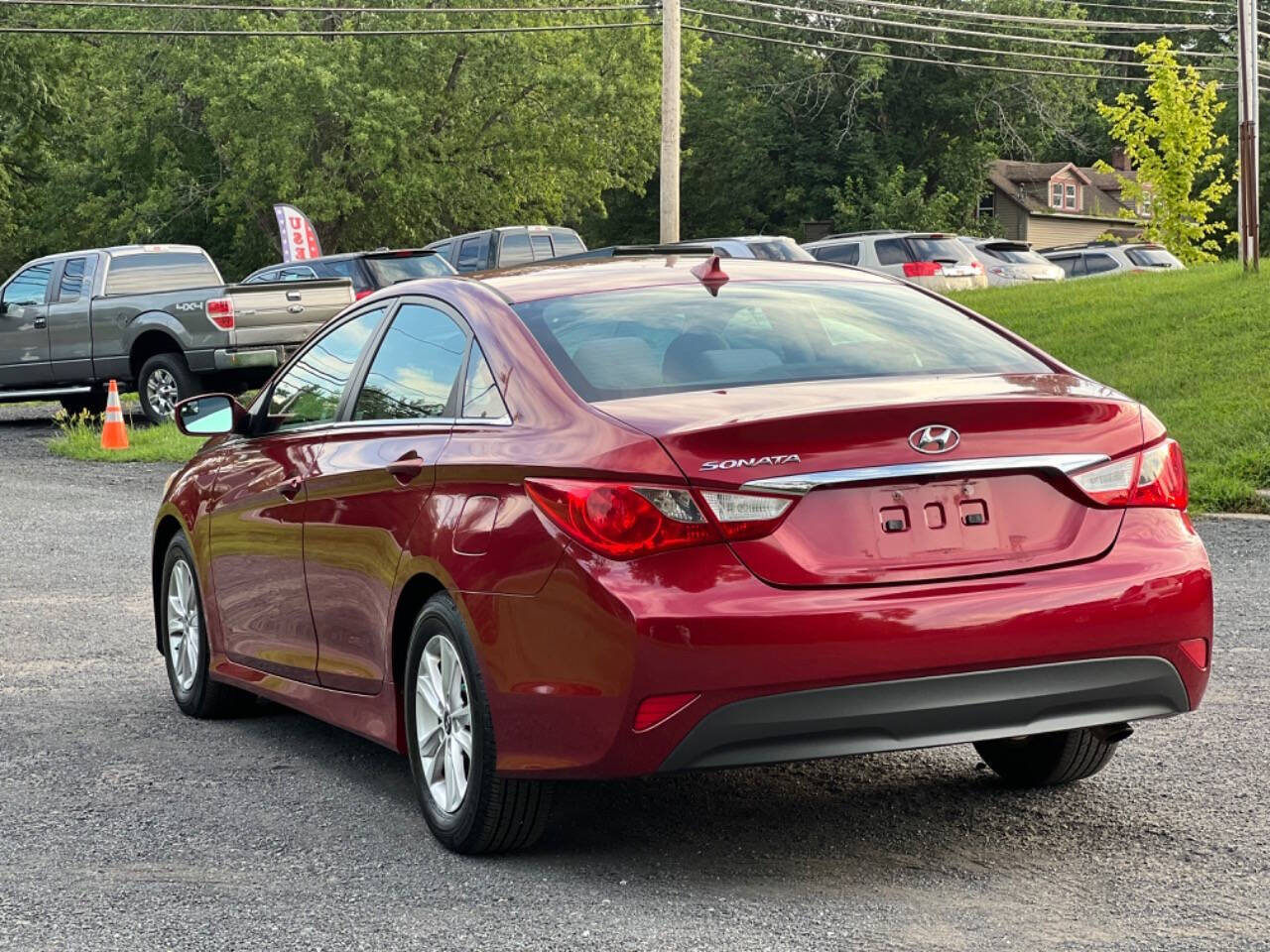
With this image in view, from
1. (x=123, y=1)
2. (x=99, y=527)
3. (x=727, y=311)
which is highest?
(x=123, y=1)

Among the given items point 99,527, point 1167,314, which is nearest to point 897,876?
point 99,527

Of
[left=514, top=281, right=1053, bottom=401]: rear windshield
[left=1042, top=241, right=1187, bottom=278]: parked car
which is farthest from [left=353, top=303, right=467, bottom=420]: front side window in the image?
[left=1042, top=241, right=1187, bottom=278]: parked car

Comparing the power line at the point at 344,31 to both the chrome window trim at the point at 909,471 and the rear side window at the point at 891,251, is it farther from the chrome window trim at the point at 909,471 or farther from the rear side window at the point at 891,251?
the chrome window trim at the point at 909,471

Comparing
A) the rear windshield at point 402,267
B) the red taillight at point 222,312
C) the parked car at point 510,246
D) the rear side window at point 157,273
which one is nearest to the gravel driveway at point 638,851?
the red taillight at point 222,312

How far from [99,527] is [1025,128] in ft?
187

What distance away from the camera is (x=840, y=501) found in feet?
14.9

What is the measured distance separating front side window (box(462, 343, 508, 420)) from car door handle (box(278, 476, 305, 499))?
1005 millimetres

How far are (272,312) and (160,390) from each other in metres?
1.98

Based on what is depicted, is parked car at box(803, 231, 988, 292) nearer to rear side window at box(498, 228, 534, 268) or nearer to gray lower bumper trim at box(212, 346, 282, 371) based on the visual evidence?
rear side window at box(498, 228, 534, 268)

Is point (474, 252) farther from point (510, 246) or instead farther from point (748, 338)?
point (748, 338)

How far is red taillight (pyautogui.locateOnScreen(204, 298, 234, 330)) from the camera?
67.8ft

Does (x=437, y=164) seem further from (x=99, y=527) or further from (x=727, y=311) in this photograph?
(x=727, y=311)

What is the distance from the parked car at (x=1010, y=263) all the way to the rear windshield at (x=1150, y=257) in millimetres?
1444

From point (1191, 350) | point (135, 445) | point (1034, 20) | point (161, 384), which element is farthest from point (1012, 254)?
point (135, 445)
